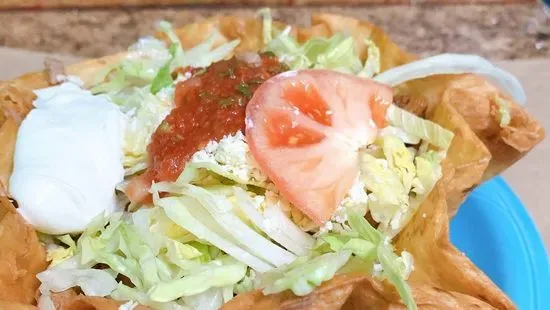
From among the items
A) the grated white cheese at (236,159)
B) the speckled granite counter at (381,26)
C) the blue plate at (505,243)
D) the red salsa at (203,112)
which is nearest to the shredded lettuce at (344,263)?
the grated white cheese at (236,159)

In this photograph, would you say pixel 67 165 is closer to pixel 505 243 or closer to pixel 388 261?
pixel 388 261

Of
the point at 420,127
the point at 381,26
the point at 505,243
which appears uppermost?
the point at 420,127

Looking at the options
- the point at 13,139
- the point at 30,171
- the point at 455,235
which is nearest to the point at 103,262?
the point at 30,171

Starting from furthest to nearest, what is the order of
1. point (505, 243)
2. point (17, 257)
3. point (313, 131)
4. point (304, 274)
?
point (505, 243) < point (313, 131) < point (17, 257) < point (304, 274)

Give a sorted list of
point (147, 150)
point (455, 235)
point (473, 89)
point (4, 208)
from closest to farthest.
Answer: point (4, 208), point (147, 150), point (473, 89), point (455, 235)

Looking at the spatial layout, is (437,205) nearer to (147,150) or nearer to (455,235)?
(455,235)

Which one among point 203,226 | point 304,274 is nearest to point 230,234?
point 203,226
